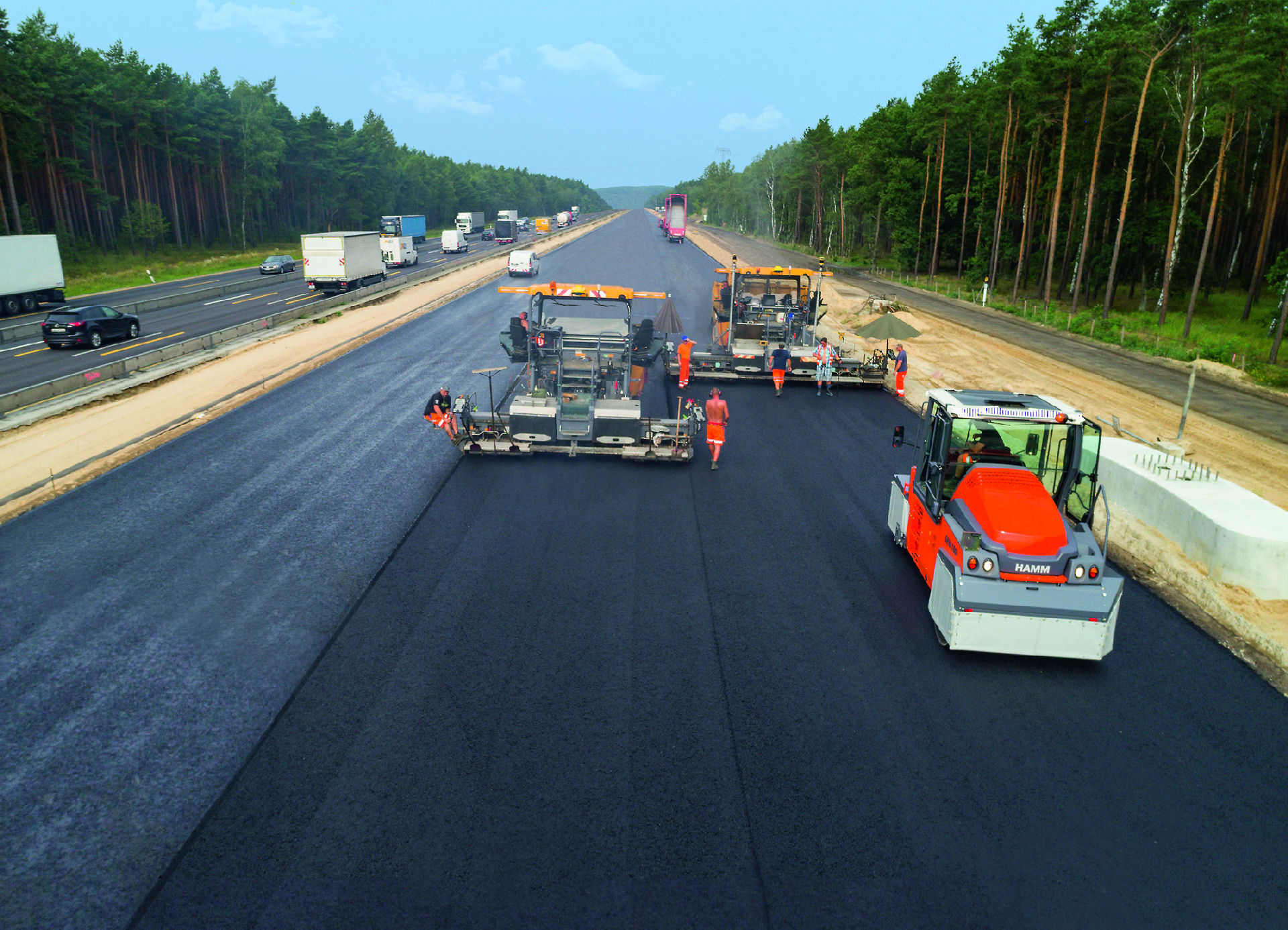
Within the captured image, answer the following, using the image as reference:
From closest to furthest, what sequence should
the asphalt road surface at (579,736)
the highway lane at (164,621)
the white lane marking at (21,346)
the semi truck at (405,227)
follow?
the asphalt road surface at (579,736) → the highway lane at (164,621) → the white lane marking at (21,346) → the semi truck at (405,227)

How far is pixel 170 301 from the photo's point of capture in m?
40.0

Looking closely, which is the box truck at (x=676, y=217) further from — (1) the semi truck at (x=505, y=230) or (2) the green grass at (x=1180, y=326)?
(2) the green grass at (x=1180, y=326)

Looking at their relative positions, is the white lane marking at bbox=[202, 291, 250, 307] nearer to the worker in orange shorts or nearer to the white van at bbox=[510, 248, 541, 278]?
the white van at bbox=[510, 248, 541, 278]

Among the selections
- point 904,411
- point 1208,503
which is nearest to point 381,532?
point 1208,503

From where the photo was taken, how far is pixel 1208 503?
39.1ft

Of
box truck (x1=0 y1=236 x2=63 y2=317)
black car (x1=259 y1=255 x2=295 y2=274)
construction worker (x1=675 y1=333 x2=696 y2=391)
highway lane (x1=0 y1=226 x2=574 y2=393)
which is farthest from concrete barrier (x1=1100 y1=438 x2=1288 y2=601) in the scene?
black car (x1=259 y1=255 x2=295 y2=274)

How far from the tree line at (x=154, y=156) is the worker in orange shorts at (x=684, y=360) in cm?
4844

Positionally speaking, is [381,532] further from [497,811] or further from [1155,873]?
[1155,873]

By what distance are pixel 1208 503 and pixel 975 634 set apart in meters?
6.15

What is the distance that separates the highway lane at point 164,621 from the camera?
20.6ft

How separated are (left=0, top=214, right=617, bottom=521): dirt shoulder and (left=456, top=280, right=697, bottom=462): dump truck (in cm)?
753

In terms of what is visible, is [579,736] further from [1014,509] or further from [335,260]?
[335,260]

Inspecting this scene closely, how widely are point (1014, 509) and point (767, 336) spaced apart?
653 inches

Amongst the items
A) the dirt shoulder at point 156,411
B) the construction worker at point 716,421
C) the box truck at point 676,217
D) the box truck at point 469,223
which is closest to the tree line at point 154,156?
the box truck at point 469,223
